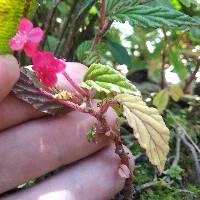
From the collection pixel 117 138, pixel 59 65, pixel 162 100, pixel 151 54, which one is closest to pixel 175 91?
pixel 162 100

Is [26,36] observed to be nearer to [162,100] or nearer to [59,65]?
[59,65]

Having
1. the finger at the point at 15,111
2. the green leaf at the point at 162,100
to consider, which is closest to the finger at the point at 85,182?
the finger at the point at 15,111

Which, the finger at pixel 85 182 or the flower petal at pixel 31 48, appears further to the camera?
the finger at pixel 85 182

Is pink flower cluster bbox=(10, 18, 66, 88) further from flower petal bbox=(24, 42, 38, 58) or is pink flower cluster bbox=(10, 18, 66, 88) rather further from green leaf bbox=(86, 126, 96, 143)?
green leaf bbox=(86, 126, 96, 143)

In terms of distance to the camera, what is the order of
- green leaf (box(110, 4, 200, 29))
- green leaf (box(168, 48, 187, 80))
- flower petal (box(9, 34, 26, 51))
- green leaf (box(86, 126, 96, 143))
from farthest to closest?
green leaf (box(168, 48, 187, 80)) → green leaf (box(110, 4, 200, 29)) → green leaf (box(86, 126, 96, 143)) → flower petal (box(9, 34, 26, 51))

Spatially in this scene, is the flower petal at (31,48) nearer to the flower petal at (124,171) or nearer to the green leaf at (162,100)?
the flower petal at (124,171)

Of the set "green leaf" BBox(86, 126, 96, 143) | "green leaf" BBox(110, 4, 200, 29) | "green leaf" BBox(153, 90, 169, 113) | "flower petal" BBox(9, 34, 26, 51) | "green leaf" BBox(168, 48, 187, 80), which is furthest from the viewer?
"green leaf" BBox(168, 48, 187, 80)

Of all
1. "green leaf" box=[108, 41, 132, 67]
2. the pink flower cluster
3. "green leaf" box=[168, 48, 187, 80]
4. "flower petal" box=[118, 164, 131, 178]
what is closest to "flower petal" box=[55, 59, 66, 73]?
the pink flower cluster
